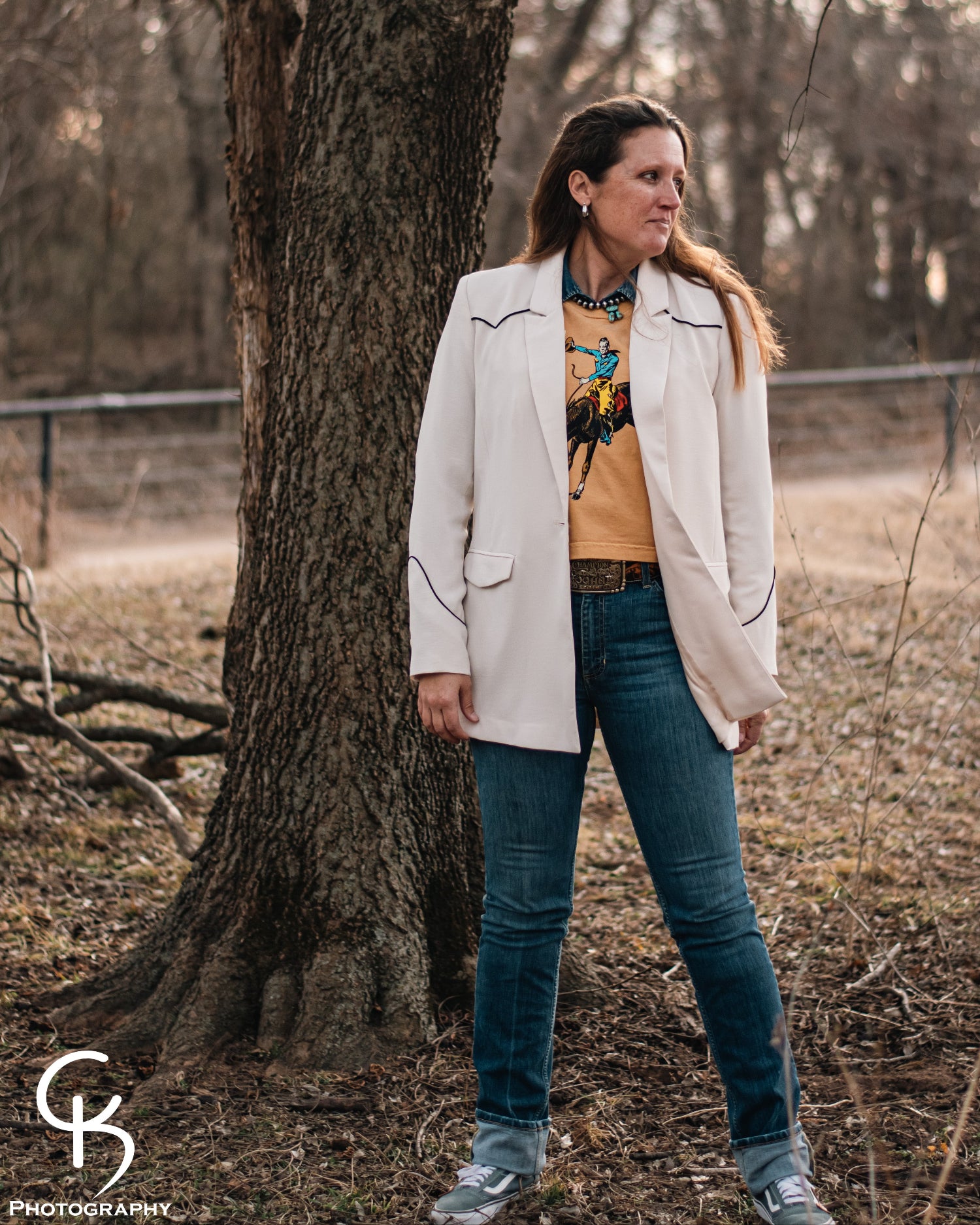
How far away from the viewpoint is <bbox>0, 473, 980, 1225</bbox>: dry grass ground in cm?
249

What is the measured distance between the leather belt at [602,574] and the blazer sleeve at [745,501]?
0.63 ft

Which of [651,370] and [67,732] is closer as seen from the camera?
[651,370]

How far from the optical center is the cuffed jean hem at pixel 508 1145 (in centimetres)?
238

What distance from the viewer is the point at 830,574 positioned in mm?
7945

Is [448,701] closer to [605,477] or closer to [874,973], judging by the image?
[605,477]

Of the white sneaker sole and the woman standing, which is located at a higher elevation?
the woman standing

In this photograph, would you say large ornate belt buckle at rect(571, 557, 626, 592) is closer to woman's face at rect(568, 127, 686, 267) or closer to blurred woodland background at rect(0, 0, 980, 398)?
woman's face at rect(568, 127, 686, 267)

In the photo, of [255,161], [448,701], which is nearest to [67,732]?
[255,161]

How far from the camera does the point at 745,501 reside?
2381 mm

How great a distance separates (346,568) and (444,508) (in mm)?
690

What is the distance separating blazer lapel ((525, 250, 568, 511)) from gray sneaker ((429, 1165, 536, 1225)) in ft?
3.87

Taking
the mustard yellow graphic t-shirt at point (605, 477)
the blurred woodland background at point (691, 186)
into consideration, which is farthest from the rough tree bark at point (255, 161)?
the blurred woodland background at point (691, 186)

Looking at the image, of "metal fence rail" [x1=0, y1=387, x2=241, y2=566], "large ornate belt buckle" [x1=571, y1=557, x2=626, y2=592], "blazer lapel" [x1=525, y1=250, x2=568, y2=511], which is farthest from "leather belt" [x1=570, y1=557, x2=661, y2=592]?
"metal fence rail" [x1=0, y1=387, x2=241, y2=566]

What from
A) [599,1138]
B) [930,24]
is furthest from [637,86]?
[599,1138]
